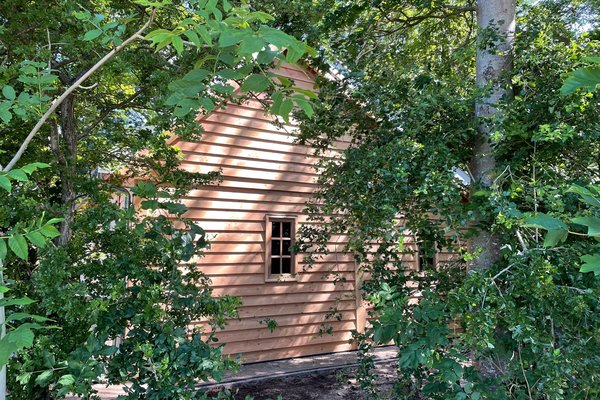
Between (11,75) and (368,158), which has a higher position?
(11,75)

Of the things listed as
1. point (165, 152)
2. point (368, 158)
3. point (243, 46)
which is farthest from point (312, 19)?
point (243, 46)

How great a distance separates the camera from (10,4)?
12.8ft

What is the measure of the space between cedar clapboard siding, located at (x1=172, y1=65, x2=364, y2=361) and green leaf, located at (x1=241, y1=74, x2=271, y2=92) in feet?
17.8

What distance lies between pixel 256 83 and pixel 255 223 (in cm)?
625

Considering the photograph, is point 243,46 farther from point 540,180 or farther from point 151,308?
point 540,180

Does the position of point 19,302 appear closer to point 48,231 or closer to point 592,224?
point 48,231

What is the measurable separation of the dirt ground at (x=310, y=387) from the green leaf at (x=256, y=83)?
4297mm

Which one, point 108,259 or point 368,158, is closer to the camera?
point 108,259

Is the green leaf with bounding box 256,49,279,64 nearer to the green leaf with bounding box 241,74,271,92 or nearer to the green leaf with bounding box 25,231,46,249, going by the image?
the green leaf with bounding box 241,74,271,92

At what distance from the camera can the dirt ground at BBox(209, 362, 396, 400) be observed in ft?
19.1

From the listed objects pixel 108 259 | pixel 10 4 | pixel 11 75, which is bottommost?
pixel 108 259

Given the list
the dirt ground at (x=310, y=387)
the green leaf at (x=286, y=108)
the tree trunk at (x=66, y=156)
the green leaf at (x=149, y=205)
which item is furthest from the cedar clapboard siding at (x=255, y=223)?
the green leaf at (x=286, y=108)

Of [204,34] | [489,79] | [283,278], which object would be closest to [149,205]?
[204,34]

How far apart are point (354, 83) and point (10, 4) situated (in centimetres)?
310
